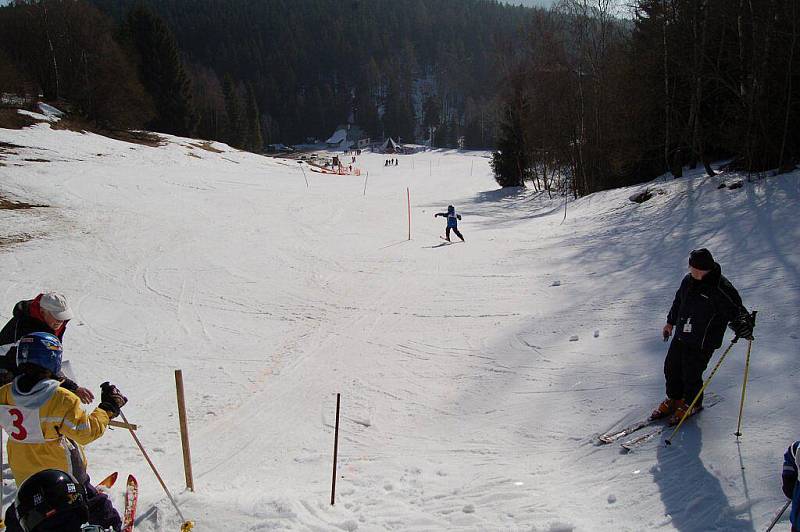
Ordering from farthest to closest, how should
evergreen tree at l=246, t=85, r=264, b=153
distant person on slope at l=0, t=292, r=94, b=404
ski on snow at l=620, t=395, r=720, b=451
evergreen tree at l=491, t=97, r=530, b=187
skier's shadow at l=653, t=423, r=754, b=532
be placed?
evergreen tree at l=246, t=85, r=264, b=153 → evergreen tree at l=491, t=97, r=530, b=187 → ski on snow at l=620, t=395, r=720, b=451 → distant person on slope at l=0, t=292, r=94, b=404 → skier's shadow at l=653, t=423, r=754, b=532

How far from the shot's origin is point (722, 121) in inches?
666

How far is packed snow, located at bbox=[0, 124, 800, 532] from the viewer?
433 cm

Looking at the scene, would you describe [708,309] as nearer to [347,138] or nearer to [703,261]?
[703,261]

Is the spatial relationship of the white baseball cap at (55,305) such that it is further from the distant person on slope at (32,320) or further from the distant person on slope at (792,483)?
the distant person on slope at (792,483)

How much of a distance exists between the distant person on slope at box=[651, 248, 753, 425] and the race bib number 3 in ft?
16.5

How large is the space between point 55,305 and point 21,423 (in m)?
A: 1.17

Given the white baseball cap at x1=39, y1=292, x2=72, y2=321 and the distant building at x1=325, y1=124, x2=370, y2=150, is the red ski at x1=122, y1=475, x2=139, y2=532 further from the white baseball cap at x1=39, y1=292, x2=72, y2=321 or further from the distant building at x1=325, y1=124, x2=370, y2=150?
the distant building at x1=325, y1=124, x2=370, y2=150

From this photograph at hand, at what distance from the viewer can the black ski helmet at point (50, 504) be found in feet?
9.10

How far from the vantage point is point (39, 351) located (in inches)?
114

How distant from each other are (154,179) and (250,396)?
68.5 feet

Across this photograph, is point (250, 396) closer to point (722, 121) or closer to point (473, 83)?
point (722, 121)

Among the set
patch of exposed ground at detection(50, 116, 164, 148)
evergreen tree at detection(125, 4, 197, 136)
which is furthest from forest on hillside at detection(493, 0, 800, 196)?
evergreen tree at detection(125, 4, 197, 136)

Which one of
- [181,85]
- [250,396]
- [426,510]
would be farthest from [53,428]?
[181,85]

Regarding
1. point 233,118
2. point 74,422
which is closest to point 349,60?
point 233,118
